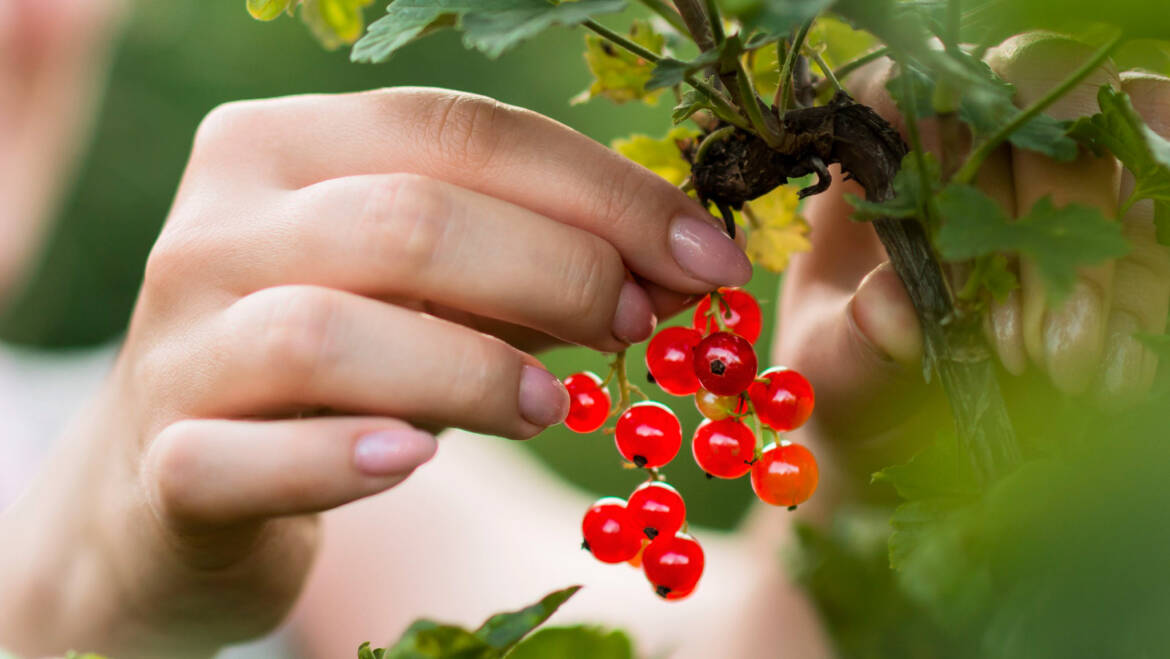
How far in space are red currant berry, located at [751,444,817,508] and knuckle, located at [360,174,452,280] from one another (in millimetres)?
371

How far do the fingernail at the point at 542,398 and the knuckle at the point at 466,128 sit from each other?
0.73ft

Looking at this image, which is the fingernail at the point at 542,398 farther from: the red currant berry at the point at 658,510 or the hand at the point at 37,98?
the hand at the point at 37,98

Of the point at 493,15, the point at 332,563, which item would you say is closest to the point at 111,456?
the point at 493,15

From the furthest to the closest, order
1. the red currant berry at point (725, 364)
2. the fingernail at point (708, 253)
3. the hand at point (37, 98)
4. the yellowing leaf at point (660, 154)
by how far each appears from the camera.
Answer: the hand at point (37, 98) < the yellowing leaf at point (660, 154) < the fingernail at point (708, 253) < the red currant berry at point (725, 364)

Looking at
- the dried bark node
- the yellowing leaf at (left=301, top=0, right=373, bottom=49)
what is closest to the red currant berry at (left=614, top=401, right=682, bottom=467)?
the dried bark node

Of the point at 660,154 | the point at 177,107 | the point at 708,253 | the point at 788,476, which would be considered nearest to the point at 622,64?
the point at 660,154

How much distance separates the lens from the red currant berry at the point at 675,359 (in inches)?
29.2

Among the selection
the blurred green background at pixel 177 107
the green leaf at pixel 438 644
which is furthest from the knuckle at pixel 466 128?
the blurred green background at pixel 177 107

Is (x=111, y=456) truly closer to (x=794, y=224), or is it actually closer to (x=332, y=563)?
(x=794, y=224)

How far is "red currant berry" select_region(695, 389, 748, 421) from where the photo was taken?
0.74 metres

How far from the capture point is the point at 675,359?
2.44 ft

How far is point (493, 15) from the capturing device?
20.7 inches

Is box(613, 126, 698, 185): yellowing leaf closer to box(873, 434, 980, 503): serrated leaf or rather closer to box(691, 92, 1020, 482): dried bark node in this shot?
box(691, 92, 1020, 482): dried bark node

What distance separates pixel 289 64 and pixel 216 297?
426 centimetres
